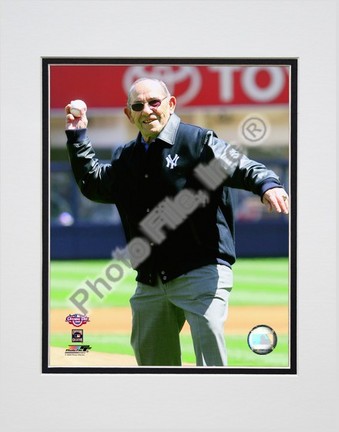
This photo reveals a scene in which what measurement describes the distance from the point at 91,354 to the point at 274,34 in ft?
7.33

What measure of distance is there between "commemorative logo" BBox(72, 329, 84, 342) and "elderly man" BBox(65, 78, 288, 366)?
333mm

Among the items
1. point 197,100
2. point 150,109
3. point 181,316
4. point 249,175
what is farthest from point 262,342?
point 197,100

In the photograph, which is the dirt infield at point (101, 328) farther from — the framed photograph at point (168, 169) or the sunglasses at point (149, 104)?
the sunglasses at point (149, 104)

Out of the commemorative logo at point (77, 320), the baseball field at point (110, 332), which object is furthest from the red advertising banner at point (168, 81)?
the commemorative logo at point (77, 320)

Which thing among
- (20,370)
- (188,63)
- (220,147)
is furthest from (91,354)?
(188,63)

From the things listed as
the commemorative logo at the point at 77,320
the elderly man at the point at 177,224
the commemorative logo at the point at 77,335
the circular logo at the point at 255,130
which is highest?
the circular logo at the point at 255,130

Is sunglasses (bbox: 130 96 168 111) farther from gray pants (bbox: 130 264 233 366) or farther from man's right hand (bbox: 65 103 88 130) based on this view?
gray pants (bbox: 130 264 233 366)

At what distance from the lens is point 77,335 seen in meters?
4.54

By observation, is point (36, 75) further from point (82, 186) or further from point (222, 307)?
point (222, 307)

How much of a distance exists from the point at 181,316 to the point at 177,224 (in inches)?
22.2

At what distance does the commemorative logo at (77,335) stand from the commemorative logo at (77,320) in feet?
0.12

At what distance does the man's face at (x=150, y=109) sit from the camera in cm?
439

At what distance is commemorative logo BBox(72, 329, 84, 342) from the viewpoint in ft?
14.9

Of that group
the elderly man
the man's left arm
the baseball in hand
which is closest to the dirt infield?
the elderly man
